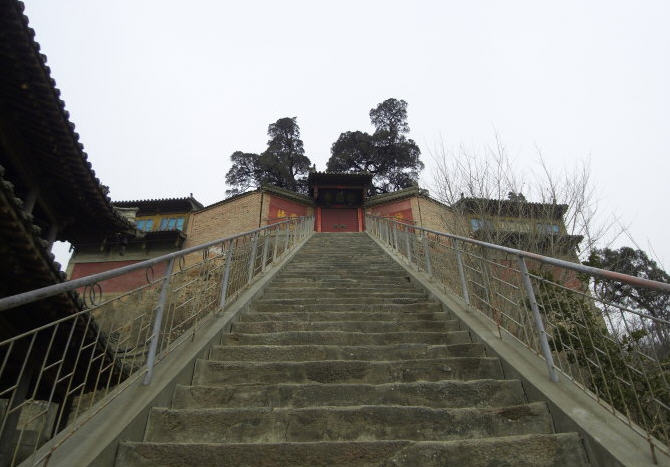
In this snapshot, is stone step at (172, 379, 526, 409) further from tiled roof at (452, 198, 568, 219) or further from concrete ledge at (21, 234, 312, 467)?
tiled roof at (452, 198, 568, 219)

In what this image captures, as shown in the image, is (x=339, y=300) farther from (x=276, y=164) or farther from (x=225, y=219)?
(x=276, y=164)

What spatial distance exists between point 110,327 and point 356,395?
3605mm

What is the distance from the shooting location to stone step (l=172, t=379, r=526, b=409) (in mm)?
2896

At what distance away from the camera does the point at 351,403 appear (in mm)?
2895

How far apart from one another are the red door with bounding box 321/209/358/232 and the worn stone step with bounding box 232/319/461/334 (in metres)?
16.2

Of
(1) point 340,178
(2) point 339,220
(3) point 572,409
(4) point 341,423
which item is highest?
(1) point 340,178

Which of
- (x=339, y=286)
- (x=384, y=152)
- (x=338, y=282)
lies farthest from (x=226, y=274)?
(x=384, y=152)

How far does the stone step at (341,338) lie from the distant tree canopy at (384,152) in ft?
73.5

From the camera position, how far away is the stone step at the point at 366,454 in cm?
220

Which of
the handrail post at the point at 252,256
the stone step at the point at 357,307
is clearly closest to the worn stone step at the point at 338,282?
the handrail post at the point at 252,256

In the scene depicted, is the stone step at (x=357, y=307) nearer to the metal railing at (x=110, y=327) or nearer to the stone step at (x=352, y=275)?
the metal railing at (x=110, y=327)

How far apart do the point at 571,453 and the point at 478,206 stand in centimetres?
739

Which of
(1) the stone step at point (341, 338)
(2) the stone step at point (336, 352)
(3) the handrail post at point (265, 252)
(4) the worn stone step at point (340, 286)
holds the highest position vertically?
(3) the handrail post at point (265, 252)

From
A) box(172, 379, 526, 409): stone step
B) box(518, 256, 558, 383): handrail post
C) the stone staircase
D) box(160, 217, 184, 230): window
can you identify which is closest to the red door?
box(160, 217, 184, 230): window
